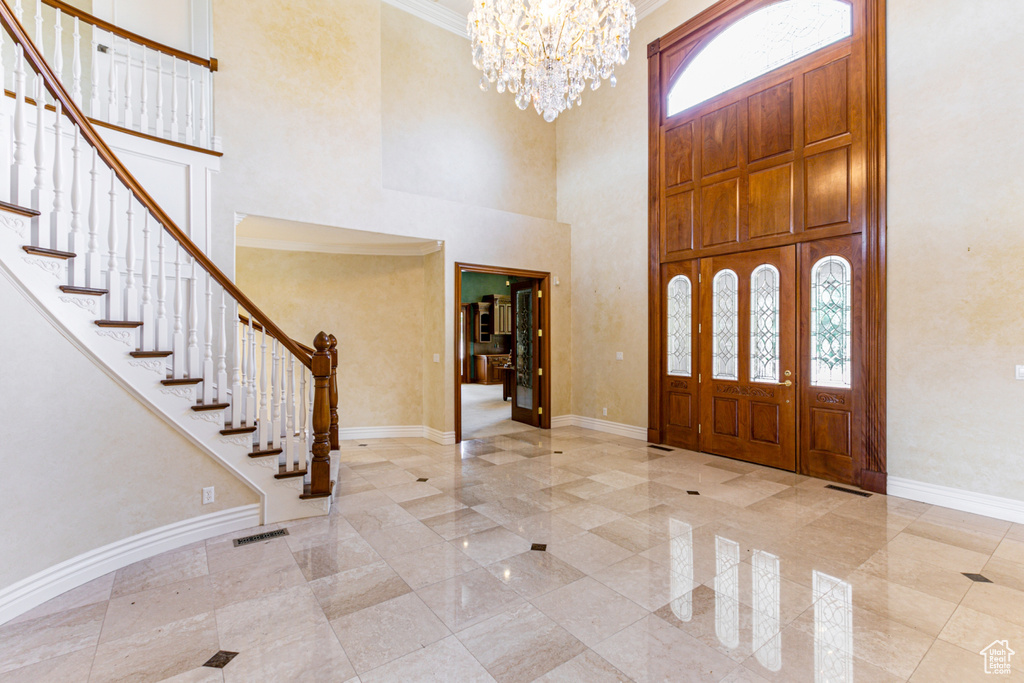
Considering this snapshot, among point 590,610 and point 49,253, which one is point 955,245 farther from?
point 49,253


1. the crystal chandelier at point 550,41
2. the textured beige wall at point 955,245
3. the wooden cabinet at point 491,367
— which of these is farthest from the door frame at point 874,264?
the wooden cabinet at point 491,367

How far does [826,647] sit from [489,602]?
1.64 metres

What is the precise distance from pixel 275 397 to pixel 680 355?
468cm

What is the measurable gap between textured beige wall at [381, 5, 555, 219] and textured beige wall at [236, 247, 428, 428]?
1.27 meters

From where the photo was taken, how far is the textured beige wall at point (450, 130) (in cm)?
584

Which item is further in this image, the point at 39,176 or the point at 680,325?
the point at 680,325

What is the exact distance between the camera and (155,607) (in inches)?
96.1

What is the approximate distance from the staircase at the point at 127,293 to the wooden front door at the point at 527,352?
4.05 metres

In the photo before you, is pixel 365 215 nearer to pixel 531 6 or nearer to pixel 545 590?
pixel 531 6

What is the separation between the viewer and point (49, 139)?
3402 mm

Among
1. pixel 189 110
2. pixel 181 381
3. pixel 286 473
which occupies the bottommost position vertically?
pixel 286 473

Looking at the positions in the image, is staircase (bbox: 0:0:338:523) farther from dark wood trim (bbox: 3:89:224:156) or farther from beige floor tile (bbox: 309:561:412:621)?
beige floor tile (bbox: 309:561:412:621)

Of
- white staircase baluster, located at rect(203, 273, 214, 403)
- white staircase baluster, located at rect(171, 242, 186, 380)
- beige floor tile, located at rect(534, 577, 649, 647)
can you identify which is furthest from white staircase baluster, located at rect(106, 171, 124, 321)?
beige floor tile, located at rect(534, 577, 649, 647)

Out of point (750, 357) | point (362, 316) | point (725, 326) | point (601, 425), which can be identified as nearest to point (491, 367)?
point (601, 425)
